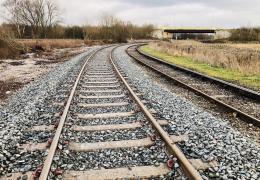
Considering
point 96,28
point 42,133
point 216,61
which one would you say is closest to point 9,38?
point 216,61

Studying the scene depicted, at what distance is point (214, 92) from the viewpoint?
10.2 m

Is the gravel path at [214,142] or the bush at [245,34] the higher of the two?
the bush at [245,34]

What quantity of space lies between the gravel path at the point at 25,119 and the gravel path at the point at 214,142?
2434 mm

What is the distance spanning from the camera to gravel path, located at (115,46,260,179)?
14.3 feet

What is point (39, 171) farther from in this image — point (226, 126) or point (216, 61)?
point (216, 61)

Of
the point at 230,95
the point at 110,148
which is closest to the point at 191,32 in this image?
the point at 230,95

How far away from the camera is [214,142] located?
539cm

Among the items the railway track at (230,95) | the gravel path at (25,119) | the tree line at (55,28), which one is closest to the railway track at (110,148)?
the gravel path at (25,119)

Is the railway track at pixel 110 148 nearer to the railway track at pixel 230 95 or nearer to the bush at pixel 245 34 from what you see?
the railway track at pixel 230 95

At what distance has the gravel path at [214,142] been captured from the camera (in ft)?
14.3

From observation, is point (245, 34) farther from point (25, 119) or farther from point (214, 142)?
point (25, 119)

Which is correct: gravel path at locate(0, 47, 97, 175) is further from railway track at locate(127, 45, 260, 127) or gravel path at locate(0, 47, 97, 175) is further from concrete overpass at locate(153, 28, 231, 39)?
concrete overpass at locate(153, 28, 231, 39)

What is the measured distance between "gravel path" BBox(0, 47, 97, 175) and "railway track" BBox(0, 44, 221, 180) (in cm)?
21

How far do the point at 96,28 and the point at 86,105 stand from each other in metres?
70.4
